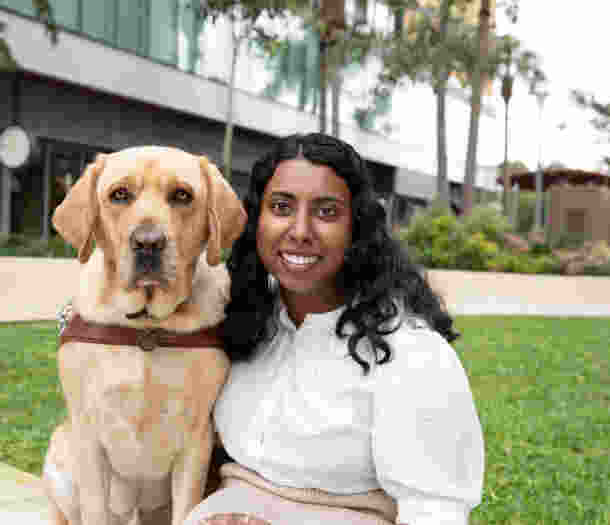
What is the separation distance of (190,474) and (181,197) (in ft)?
2.98

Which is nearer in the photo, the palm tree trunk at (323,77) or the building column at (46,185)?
the building column at (46,185)

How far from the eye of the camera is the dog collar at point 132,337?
8.29 ft

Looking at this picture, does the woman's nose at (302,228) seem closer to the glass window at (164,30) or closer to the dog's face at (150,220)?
the dog's face at (150,220)

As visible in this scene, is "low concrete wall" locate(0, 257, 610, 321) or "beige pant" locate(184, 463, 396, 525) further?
"low concrete wall" locate(0, 257, 610, 321)

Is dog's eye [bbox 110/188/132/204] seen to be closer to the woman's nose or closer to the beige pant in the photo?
the woman's nose

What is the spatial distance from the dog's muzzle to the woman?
31 centimetres

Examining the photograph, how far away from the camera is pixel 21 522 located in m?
3.69

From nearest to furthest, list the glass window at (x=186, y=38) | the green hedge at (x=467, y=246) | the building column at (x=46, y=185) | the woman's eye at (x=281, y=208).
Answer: the woman's eye at (x=281, y=208) < the building column at (x=46, y=185) < the green hedge at (x=467, y=246) < the glass window at (x=186, y=38)

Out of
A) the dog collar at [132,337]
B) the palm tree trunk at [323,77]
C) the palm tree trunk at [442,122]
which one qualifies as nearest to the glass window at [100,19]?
the palm tree trunk at [323,77]

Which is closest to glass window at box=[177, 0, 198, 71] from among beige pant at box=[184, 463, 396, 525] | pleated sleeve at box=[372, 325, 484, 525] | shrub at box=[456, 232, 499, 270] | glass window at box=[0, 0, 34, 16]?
glass window at box=[0, 0, 34, 16]

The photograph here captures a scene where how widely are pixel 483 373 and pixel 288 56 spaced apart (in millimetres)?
19446

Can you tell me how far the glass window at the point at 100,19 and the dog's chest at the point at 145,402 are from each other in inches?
688

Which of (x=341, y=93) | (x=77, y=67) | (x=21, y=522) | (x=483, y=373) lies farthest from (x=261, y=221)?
(x=341, y=93)

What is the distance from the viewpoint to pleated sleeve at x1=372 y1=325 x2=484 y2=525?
2.13 meters
